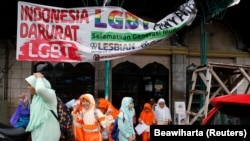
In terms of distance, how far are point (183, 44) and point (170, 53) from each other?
2.00ft

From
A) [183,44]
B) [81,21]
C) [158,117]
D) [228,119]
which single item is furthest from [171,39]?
[228,119]

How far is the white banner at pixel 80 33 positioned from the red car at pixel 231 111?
522 cm

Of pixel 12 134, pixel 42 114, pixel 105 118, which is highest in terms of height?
pixel 42 114

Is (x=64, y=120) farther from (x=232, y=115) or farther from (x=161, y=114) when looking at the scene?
(x=161, y=114)

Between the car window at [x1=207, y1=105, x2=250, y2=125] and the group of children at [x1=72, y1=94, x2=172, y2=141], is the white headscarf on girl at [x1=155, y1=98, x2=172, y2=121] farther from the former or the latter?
the car window at [x1=207, y1=105, x2=250, y2=125]

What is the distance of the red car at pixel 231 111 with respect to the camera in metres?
3.41

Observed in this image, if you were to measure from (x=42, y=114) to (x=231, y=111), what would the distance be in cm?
301

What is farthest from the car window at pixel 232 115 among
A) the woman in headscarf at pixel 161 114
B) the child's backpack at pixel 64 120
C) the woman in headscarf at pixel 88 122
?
the woman in headscarf at pixel 161 114

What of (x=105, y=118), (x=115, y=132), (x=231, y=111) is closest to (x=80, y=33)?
(x=115, y=132)

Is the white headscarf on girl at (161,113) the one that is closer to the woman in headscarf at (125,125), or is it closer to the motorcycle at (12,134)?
the woman in headscarf at (125,125)

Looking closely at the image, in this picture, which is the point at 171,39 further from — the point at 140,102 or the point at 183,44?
the point at 140,102

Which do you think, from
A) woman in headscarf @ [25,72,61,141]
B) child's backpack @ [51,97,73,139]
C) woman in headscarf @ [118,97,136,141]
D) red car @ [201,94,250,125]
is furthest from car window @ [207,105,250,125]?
woman in headscarf @ [118,97,136,141]

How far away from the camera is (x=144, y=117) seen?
34.3ft

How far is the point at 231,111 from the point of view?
3.62 m
